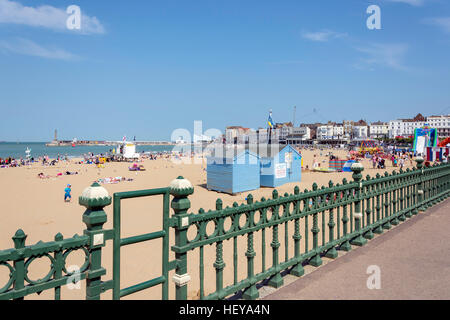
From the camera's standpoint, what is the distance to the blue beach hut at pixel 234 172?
21391mm

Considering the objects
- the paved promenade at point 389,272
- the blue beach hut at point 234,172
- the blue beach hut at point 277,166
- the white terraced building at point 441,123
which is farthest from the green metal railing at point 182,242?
the white terraced building at point 441,123

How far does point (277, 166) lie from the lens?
24.5m

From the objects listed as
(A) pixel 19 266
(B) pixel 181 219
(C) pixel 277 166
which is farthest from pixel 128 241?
(C) pixel 277 166

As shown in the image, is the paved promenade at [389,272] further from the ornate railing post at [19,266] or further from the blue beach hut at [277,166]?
the blue beach hut at [277,166]

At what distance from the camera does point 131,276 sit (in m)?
8.43

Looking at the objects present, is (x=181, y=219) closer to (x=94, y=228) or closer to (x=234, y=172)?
(x=94, y=228)

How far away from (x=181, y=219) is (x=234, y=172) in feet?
59.5

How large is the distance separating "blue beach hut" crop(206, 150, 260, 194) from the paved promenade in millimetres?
14751

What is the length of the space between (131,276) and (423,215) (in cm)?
769

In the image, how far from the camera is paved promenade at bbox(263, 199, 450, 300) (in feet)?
13.5

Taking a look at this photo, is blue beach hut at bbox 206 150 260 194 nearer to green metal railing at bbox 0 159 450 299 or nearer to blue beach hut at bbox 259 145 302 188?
blue beach hut at bbox 259 145 302 188

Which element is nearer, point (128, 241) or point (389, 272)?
point (128, 241)
